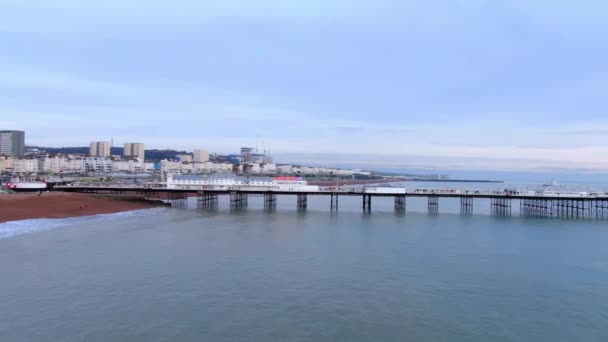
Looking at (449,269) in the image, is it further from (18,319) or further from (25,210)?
(25,210)

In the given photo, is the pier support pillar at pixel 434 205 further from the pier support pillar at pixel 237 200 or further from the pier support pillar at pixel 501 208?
the pier support pillar at pixel 237 200

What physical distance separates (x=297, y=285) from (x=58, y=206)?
34970mm

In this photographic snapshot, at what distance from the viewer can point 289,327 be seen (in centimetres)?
1350

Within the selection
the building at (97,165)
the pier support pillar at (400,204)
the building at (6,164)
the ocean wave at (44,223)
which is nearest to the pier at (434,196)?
the pier support pillar at (400,204)

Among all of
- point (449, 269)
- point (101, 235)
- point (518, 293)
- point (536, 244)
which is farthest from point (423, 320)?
point (101, 235)

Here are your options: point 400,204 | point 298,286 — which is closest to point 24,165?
point 400,204

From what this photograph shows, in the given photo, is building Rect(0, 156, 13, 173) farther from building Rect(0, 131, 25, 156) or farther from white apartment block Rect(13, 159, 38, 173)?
building Rect(0, 131, 25, 156)

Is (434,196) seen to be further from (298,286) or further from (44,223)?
(44,223)

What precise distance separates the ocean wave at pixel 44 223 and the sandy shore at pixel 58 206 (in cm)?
150

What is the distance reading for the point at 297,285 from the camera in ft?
58.3

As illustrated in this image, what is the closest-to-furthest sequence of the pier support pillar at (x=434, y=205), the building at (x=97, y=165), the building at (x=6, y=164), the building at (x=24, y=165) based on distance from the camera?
the pier support pillar at (x=434, y=205) < the building at (x=6, y=164) < the building at (x=24, y=165) < the building at (x=97, y=165)

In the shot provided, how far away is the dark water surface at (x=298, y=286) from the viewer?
Result: 527 inches

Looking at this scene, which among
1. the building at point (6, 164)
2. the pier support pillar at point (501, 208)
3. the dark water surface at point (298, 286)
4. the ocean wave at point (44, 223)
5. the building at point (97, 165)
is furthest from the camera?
the building at point (97, 165)

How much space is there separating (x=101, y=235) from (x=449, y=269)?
21.5m
